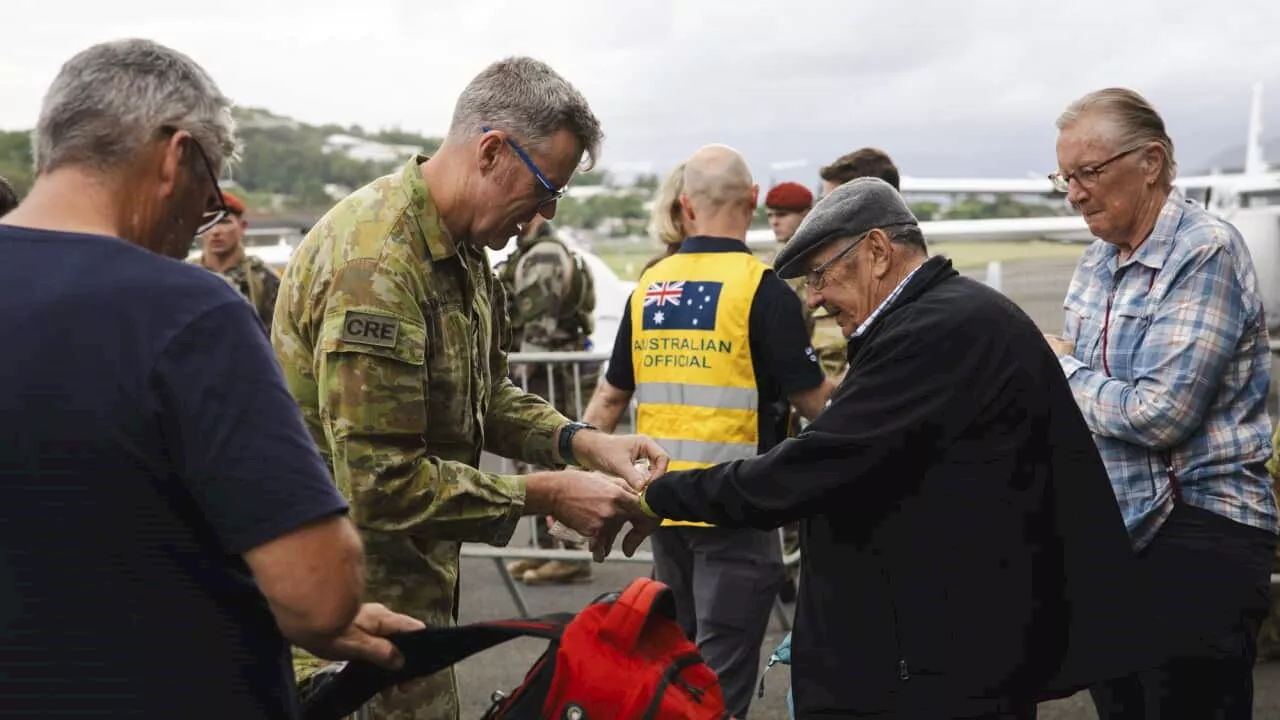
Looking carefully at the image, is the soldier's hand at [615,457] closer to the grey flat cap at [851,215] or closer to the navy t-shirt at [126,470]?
the grey flat cap at [851,215]

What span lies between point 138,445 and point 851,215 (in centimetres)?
174

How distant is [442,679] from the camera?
2.85 meters

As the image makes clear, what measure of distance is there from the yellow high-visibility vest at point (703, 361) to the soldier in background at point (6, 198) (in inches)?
86.2

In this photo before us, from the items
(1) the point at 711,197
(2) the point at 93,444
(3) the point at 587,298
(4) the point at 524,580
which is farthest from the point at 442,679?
(3) the point at 587,298

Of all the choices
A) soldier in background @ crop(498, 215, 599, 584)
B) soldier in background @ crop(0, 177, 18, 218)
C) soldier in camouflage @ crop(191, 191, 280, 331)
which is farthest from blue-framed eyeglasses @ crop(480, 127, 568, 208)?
soldier in camouflage @ crop(191, 191, 280, 331)

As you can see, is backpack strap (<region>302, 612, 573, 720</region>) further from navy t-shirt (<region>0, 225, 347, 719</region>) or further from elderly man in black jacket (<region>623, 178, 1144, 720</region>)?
elderly man in black jacket (<region>623, 178, 1144, 720</region>)

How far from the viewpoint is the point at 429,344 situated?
108 inches

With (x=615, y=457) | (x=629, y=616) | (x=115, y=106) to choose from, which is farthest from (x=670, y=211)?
(x=115, y=106)

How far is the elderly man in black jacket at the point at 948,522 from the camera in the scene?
8.44 ft

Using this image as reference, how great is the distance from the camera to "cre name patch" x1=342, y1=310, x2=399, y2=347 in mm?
2535

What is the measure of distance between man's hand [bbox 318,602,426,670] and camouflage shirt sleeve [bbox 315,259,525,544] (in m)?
0.43

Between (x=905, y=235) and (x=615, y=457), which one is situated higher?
(x=905, y=235)

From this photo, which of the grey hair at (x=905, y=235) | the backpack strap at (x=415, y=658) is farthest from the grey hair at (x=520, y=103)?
the backpack strap at (x=415, y=658)

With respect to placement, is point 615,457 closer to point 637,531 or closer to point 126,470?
point 637,531
